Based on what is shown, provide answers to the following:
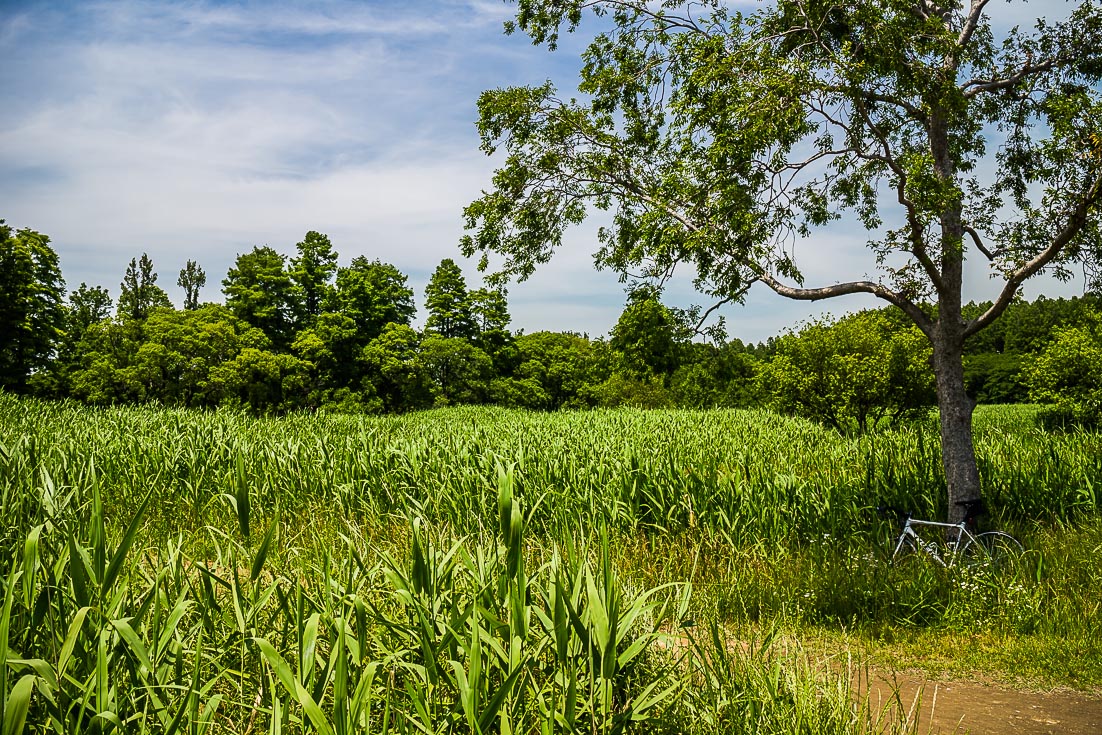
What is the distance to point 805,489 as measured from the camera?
A: 7.13 metres

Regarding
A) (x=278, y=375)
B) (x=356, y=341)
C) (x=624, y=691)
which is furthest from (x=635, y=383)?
(x=624, y=691)

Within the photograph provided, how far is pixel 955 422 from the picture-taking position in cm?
661

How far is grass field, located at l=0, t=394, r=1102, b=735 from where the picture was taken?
7.98ft

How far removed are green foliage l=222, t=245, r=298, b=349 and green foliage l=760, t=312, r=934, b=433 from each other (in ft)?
78.0

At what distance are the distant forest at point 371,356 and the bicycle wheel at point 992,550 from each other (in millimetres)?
9071

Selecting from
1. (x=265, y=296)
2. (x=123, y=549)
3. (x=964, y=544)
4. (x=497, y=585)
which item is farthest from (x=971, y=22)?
(x=265, y=296)

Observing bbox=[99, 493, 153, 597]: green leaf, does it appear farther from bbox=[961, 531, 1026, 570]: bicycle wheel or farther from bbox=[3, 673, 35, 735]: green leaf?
bbox=[961, 531, 1026, 570]: bicycle wheel

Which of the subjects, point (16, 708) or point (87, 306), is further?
point (87, 306)

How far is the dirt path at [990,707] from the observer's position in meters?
3.75

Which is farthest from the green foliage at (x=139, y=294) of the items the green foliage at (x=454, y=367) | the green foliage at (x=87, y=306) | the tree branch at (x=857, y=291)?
the tree branch at (x=857, y=291)

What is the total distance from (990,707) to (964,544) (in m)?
2.70

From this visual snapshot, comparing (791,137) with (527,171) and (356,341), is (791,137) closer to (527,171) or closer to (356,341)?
(527,171)

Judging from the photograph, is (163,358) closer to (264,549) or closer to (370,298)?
(370,298)

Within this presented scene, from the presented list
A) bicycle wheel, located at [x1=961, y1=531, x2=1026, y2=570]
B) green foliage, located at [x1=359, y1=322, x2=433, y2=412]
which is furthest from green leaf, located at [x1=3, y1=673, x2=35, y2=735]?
green foliage, located at [x1=359, y1=322, x2=433, y2=412]
